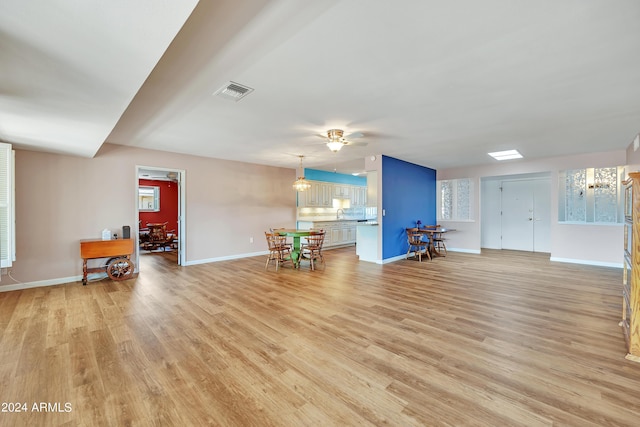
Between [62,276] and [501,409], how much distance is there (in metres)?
6.28

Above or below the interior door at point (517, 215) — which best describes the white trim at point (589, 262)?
below

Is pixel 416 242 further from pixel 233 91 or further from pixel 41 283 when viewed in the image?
pixel 41 283

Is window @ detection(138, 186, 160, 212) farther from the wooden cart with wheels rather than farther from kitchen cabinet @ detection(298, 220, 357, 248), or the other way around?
kitchen cabinet @ detection(298, 220, 357, 248)

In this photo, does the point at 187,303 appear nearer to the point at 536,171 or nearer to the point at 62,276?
the point at 62,276

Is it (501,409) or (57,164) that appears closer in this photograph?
(501,409)

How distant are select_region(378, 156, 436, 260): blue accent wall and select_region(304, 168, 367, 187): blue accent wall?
2788 mm

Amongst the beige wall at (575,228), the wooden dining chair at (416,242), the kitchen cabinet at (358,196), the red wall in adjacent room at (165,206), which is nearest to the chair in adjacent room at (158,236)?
the red wall in adjacent room at (165,206)

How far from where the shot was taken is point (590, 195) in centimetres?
592

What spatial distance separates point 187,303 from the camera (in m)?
3.53

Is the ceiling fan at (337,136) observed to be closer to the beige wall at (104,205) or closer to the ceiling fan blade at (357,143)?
the ceiling fan blade at (357,143)

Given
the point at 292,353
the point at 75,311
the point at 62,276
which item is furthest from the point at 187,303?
the point at 62,276

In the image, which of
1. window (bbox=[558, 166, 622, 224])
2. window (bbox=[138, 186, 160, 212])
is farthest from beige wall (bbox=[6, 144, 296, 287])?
window (bbox=[558, 166, 622, 224])

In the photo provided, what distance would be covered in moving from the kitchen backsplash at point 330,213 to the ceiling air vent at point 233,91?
5456 millimetres

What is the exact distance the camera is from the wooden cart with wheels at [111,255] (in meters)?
4.47
